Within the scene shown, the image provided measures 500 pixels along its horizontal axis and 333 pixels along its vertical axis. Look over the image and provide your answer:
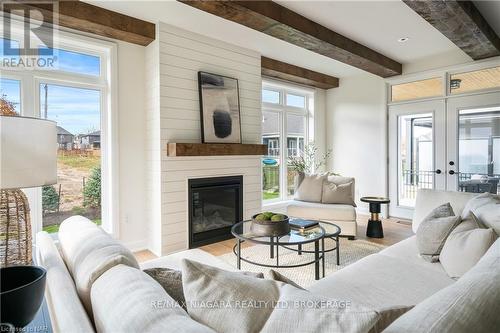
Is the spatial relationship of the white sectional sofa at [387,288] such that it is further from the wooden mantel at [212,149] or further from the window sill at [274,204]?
the window sill at [274,204]

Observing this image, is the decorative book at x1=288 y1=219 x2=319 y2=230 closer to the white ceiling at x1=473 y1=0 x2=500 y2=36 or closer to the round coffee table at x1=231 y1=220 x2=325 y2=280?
the round coffee table at x1=231 y1=220 x2=325 y2=280

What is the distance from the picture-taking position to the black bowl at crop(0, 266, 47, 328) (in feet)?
2.61

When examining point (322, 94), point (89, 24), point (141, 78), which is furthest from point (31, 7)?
point (322, 94)

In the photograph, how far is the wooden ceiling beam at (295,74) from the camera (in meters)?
4.68

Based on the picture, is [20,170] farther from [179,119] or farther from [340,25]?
[340,25]

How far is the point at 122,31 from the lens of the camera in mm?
3170

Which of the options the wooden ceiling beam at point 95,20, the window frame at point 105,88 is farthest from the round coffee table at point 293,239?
the wooden ceiling beam at point 95,20

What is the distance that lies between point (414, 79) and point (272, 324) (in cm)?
527

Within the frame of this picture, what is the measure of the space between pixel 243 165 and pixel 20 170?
128 inches

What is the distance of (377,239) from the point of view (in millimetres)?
3963

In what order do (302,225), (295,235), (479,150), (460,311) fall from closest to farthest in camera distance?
(460,311)
(295,235)
(302,225)
(479,150)

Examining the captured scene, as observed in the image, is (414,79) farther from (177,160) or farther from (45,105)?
(45,105)

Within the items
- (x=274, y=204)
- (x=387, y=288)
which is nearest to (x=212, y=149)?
(x=274, y=204)

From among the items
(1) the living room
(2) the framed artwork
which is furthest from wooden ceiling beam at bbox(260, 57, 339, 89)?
(2) the framed artwork
